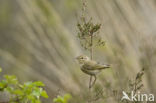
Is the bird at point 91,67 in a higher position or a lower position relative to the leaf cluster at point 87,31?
lower

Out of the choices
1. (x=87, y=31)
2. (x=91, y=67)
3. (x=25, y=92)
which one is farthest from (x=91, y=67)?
(x=25, y=92)

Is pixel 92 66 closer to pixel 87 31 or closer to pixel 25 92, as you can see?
pixel 87 31

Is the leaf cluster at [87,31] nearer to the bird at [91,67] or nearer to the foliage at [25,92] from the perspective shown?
the bird at [91,67]

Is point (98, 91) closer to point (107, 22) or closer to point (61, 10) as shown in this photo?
point (107, 22)

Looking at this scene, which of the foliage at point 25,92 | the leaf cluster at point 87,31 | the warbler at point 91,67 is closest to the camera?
the foliage at point 25,92

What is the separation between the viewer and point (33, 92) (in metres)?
2.13

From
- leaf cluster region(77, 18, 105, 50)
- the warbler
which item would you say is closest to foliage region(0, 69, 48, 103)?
leaf cluster region(77, 18, 105, 50)

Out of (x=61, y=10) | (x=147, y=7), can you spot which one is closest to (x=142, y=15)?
(x=147, y=7)

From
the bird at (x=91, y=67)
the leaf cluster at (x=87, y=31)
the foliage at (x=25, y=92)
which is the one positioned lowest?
the foliage at (x=25, y=92)

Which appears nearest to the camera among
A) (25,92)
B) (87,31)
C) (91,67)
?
(25,92)

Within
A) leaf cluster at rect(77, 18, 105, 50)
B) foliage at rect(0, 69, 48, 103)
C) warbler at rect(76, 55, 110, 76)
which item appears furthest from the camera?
warbler at rect(76, 55, 110, 76)

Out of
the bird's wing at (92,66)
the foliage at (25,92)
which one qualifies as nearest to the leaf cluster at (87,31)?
the bird's wing at (92,66)

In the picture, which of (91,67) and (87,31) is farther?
(91,67)

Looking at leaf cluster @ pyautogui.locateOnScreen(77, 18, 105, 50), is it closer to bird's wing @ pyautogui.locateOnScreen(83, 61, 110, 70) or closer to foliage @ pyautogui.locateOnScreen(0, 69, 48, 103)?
bird's wing @ pyautogui.locateOnScreen(83, 61, 110, 70)
